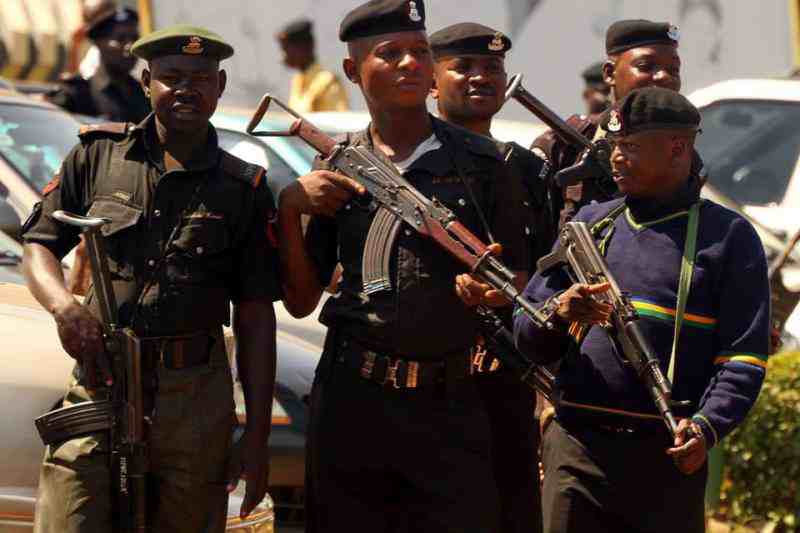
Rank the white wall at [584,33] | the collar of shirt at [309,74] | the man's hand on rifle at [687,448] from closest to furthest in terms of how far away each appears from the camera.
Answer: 1. the man's hand on rifle at [687,448]
2. the collar of shirt at [309,74]
3. the white wall at [584,33]

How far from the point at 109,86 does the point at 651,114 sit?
6.64m

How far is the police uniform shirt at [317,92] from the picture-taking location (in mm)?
12203

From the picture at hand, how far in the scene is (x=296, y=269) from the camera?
548cm

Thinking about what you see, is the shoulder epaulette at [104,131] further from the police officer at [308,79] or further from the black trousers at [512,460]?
the police officer at [308,79]

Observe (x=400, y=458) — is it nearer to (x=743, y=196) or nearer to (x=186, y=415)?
(x=186, y=415)

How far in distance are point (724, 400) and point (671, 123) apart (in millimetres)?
793

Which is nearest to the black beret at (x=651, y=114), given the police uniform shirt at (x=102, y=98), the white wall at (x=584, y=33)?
the police uniform shirt at (x=102, y=98)

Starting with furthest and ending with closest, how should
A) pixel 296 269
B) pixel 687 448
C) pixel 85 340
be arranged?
1. pixel 296 269
2. pixel 85 340
3. pixel 687 448

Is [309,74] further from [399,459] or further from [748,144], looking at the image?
[399,459]

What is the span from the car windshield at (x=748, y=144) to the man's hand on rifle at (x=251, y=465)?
→ 18.5ft

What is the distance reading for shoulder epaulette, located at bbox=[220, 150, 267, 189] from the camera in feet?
17.6

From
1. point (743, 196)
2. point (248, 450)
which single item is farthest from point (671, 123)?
point (743, 196)

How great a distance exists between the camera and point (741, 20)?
14.6 m

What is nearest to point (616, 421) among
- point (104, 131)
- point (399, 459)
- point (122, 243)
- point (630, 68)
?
point (399, 459)
